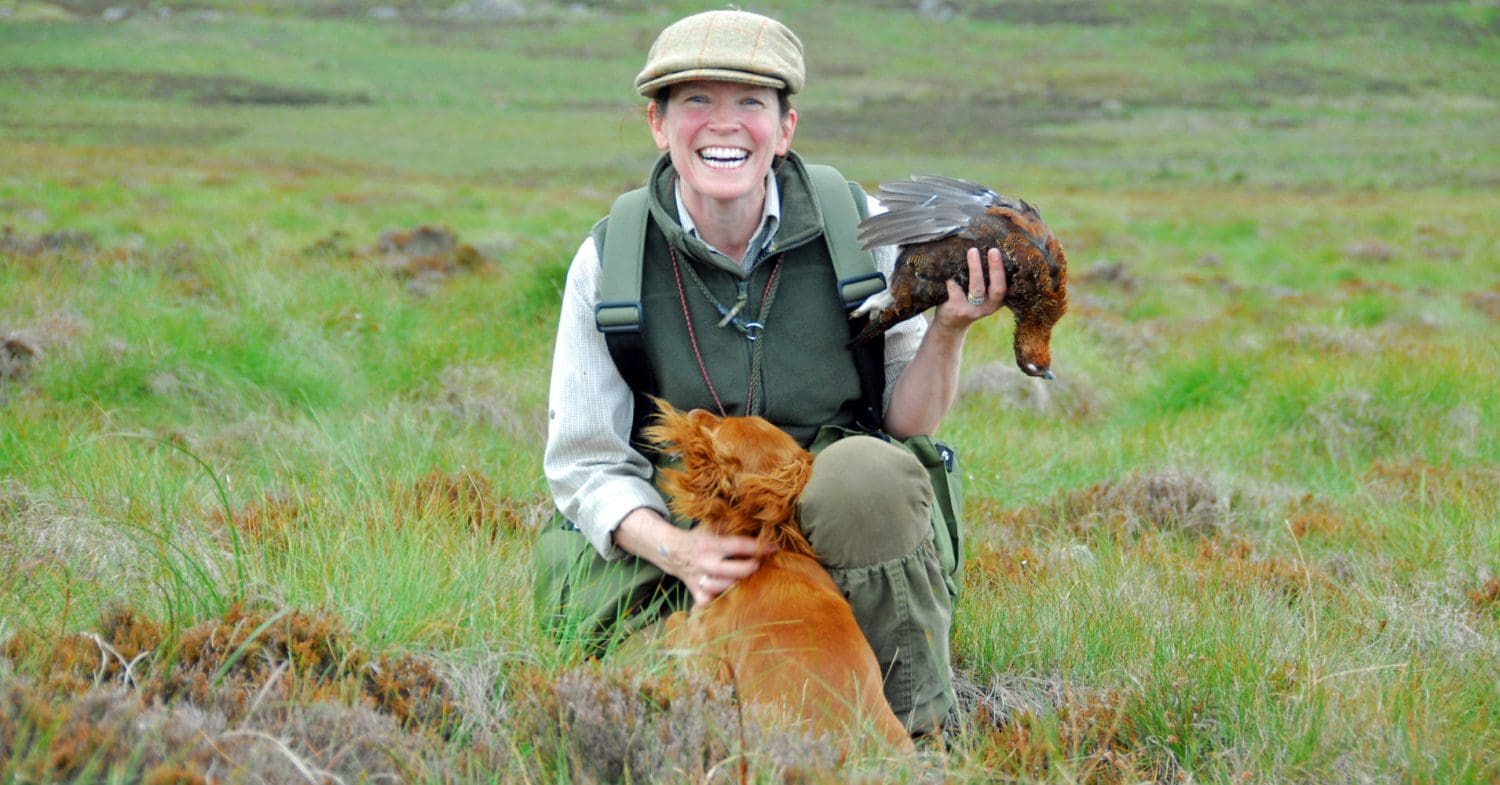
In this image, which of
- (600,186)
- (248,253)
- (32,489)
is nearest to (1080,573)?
(32,489)

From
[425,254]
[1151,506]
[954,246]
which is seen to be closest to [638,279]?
[954,246]

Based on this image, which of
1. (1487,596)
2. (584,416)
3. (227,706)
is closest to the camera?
(227,706)

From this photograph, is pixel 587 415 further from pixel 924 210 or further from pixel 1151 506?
pixel 1151 506

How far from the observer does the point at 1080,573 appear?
4.52 m

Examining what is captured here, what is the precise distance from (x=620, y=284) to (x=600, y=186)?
29117mm

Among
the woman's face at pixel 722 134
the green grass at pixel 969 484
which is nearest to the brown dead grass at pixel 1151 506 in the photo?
the green grass at pixel 969 484

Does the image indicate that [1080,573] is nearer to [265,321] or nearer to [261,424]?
[261,424]

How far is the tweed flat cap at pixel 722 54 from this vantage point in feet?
11.8

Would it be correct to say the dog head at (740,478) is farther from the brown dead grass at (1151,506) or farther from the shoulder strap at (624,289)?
the brown dead grass at (1151,506)

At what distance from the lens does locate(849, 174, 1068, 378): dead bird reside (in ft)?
11.8

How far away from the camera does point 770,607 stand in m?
3.16

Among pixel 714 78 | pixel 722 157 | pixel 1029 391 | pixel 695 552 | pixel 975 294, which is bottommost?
pixel 1029 391

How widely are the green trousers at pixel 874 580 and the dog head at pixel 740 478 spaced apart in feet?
0.20

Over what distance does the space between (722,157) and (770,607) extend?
143cm
